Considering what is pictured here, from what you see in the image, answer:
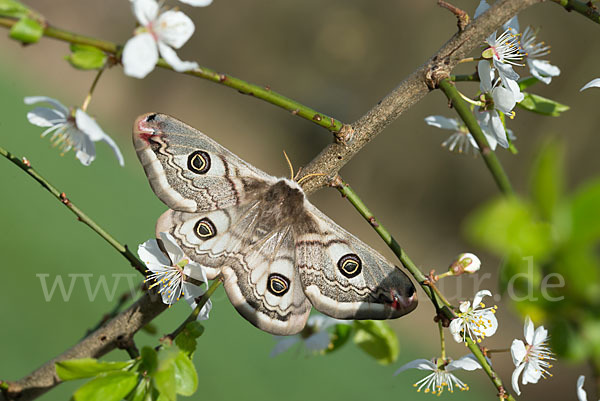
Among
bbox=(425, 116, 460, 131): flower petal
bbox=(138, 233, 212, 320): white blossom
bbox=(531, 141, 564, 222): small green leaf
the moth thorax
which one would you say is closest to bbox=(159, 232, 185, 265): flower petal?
bbox=(138, 233, 212, 320): white blossom

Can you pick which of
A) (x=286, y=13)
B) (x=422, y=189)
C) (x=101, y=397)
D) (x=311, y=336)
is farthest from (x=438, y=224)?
(x=101, y=397)

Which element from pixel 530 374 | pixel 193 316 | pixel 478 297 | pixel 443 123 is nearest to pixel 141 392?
pixel 193 316

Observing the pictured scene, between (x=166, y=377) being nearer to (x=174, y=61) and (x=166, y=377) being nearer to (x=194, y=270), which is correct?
(x=194, y=270)

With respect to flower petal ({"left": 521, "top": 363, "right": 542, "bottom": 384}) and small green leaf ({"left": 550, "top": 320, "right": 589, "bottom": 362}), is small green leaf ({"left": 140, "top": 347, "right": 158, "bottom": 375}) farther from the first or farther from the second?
flower petal ({"left": 521, "top": 363, "right": 542, "bottom": 384})

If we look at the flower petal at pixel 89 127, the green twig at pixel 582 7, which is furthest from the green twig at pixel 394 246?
the green twig at pixel 582 7

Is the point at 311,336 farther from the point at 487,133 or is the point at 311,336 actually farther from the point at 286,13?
the point at 286,13

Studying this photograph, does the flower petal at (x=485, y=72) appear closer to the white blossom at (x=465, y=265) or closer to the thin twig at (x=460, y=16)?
the thin twig at (x=460, y=16)
